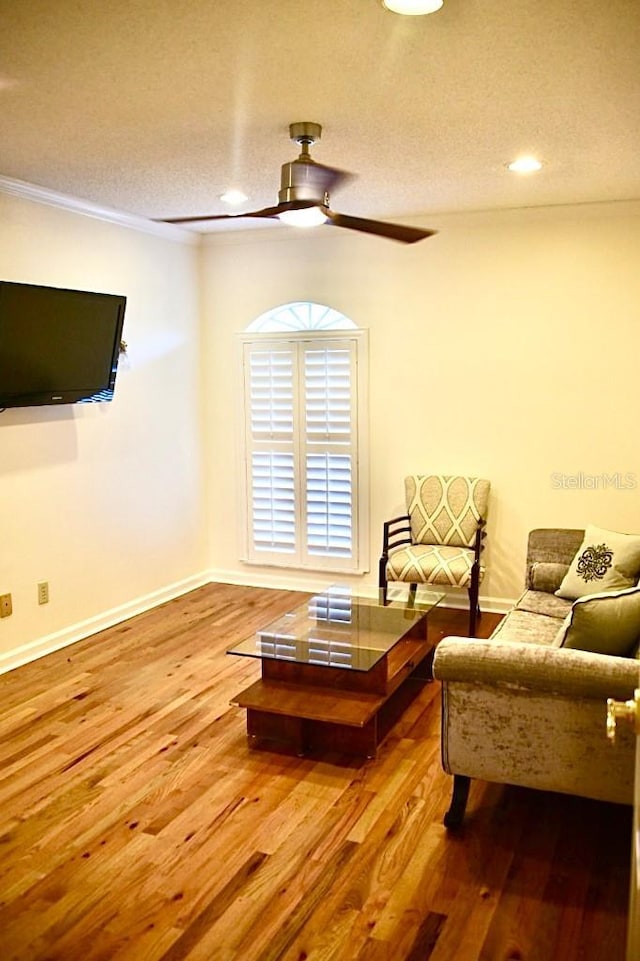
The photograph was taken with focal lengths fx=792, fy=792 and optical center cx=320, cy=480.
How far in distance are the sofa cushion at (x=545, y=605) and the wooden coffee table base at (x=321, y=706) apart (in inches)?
29.9

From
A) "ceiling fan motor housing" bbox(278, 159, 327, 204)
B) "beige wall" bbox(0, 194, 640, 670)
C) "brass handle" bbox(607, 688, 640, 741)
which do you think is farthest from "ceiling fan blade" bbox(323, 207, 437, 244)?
"brass handle" bbox(607, 688, 640, 741)

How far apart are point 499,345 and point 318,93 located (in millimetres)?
2682

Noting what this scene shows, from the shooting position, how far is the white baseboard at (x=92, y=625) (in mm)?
4477

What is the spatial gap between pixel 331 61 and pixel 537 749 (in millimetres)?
2368

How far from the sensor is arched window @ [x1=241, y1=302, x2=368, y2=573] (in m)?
5.68

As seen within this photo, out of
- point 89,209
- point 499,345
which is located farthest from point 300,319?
point 89,209

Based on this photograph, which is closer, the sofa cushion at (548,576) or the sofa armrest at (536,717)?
the sofa armrest at (536,717)

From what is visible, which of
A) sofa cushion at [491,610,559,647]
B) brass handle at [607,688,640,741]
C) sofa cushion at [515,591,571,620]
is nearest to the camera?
brass handle at [607,688,640,741]

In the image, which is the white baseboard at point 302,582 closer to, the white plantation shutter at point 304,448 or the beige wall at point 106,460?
the white plantation shutter at point 304,448

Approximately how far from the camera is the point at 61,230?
15.2 feet

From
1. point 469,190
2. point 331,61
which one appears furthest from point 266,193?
point 331,61

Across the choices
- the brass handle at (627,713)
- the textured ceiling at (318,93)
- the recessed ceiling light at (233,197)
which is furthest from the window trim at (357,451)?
the brass handle at (627,713)

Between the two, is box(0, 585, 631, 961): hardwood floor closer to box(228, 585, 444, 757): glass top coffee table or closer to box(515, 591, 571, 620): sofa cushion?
box(228, 585, 444, 757): glass top coffee table

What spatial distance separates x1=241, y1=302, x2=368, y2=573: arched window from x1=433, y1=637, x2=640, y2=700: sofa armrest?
10.1ft
